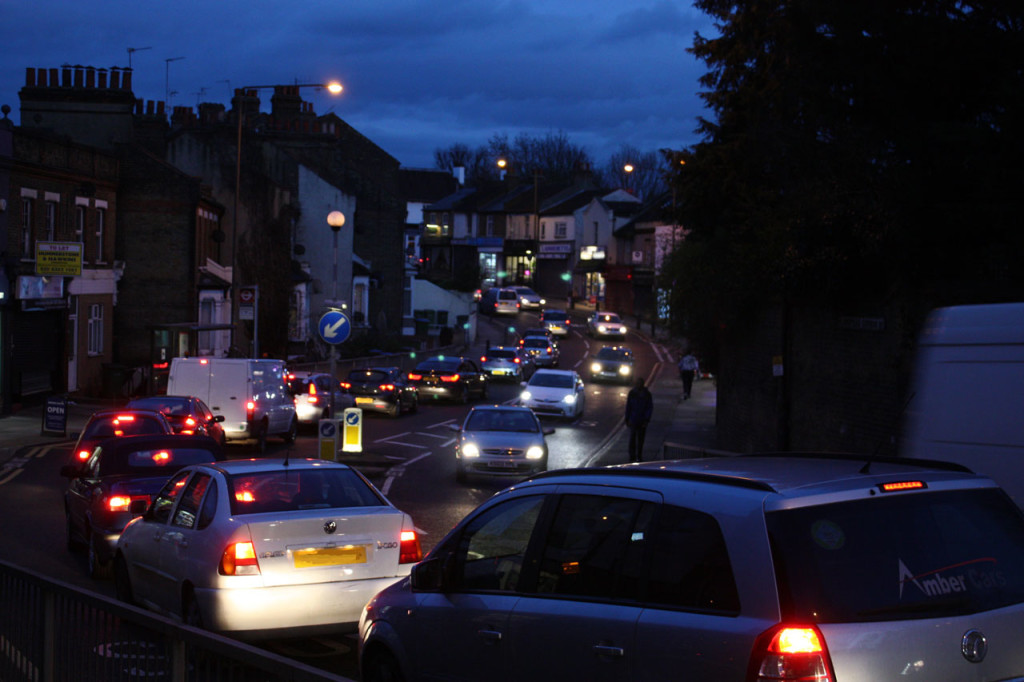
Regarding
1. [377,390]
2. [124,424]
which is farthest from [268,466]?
[377,390]

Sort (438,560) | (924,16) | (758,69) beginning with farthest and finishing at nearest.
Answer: (758,69)
(924,16)
(438,560)

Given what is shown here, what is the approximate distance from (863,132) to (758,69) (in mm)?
9073

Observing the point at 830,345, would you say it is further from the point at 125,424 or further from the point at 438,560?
the point at 438,560

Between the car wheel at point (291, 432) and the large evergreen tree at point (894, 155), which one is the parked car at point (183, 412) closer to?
the car wheel at point (291, 432)

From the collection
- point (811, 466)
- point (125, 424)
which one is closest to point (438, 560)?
point (811, 466)

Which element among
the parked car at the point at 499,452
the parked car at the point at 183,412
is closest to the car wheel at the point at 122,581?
the parked car at the point at 183,412

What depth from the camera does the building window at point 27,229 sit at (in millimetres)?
31969

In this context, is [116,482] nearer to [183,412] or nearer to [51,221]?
[183,412]

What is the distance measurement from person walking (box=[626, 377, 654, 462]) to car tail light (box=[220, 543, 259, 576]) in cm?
1668

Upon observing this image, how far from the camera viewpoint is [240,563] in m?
8.23

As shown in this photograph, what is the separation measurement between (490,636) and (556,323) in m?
68.8

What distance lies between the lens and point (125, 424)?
18.4 metres

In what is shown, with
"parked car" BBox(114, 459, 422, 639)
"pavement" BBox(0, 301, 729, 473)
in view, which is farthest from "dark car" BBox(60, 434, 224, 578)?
"pavement" BBox(0, 301, 729, 473)

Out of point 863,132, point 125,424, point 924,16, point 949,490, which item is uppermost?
point 924,16
